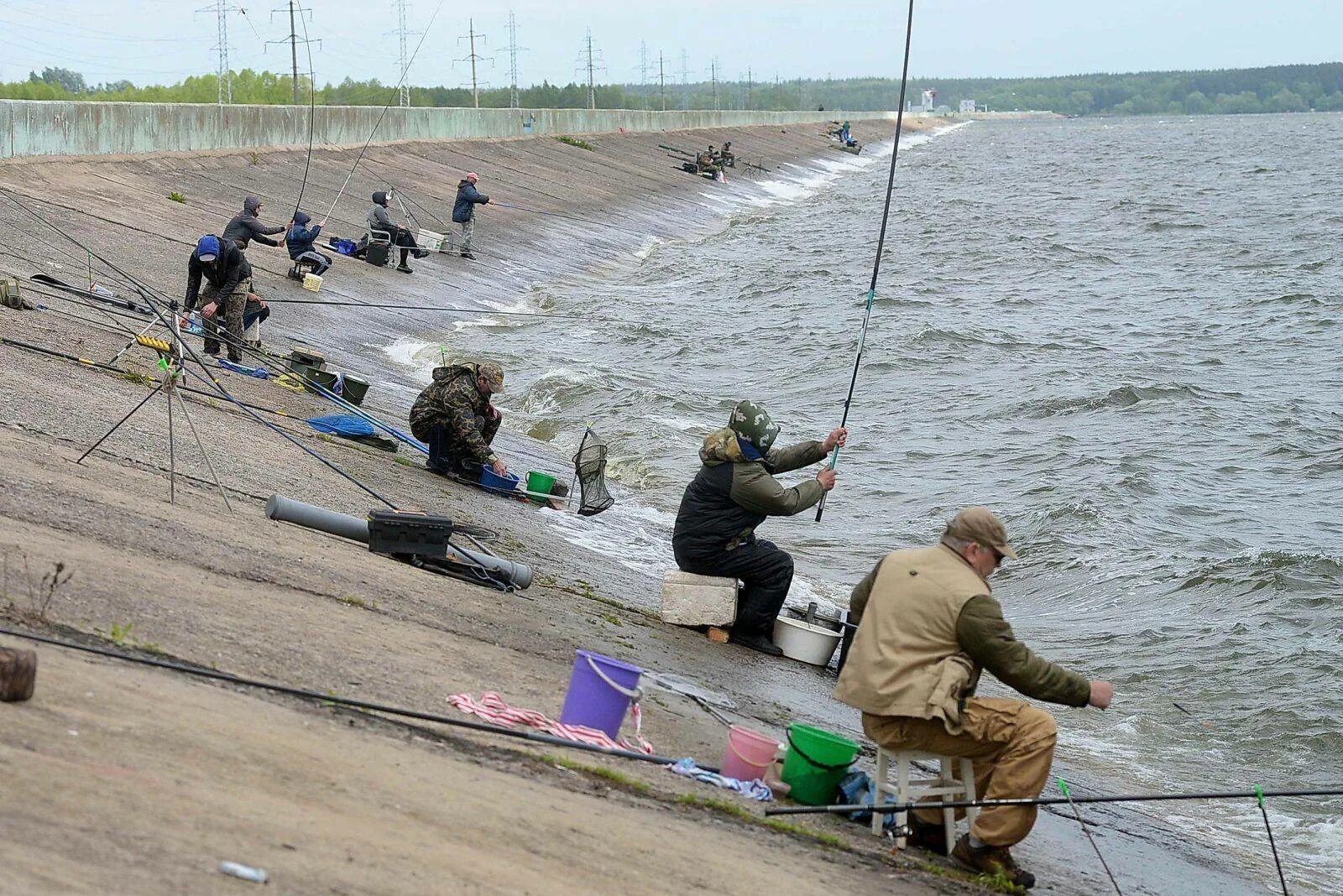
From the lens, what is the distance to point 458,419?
11.2 m

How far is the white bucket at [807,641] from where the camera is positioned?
8.83m

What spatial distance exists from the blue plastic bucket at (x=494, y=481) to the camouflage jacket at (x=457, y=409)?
8 centimetres

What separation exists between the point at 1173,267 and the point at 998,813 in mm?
32522

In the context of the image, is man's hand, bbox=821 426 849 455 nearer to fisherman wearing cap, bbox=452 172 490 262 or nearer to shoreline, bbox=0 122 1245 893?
shoreline, bbox=0 122 1245 893

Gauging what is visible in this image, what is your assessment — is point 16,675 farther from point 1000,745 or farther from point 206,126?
point 206,126

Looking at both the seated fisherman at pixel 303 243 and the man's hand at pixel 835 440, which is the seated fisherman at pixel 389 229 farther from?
the man's hand at pixel 835 440

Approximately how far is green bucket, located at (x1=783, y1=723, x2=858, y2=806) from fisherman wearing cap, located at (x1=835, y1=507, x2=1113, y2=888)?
0.26 m

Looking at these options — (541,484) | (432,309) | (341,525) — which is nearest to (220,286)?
(541,484)

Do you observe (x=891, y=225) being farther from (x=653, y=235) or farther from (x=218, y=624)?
(x=218, y=624)

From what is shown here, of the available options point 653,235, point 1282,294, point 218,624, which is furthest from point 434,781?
point 653,235

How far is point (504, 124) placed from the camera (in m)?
50.7

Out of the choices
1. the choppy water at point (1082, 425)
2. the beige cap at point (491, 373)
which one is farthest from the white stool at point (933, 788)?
the beige cap at point (491, 373)

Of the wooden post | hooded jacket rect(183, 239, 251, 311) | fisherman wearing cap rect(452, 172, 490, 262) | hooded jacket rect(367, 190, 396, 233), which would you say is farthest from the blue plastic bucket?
fisherman wearing cap rect(452, 172, 490, 262)

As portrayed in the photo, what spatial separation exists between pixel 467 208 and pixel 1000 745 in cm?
2225
